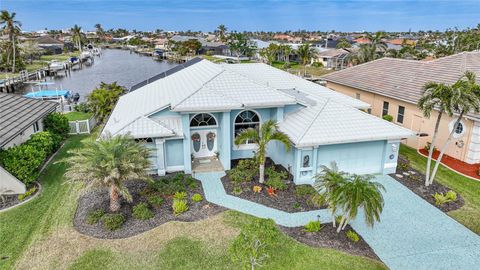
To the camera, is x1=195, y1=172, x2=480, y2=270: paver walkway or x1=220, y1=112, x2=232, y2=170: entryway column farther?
x1=220, y1=112, x2=232, y2=170: entryway column

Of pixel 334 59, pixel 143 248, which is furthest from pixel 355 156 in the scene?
pixel 334 59

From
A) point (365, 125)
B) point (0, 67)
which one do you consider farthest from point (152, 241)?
point (0, 67)

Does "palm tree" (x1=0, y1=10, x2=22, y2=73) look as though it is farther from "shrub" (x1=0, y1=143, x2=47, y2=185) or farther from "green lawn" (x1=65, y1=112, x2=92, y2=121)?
"shrub" (x1=0, y1=143, x2=47, y2=185)

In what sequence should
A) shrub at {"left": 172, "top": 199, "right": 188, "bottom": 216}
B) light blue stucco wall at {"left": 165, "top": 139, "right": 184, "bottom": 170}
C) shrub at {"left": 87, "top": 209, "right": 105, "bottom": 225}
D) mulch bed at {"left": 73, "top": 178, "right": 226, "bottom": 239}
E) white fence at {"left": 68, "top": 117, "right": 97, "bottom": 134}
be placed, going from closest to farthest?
mulch bed at {"left": 73, "top": 178, "right": 226, "bottom": 239}, shrub at {"left": 87, "top": 209, "right": 105, "bottom": 225}, shrub at {"left": 172, "top": 199, "right": 188, "bottom": 216}, light blue stucco wall at {"left": 165, "top": 139, "right": 184, "bottom": 170}, white fence at {"left": 68, "top": 117, "right": 97, "bottom": 134}

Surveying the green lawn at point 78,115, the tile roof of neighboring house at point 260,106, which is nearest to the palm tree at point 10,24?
the green lawn at point 78,115

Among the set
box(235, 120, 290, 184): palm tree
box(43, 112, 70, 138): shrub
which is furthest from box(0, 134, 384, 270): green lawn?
box(43, 112, 70, 138): shrub

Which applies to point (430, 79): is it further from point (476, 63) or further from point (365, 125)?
point (365, 125)

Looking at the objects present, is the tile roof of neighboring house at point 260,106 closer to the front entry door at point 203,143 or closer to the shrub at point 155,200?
the front entry door at point 203,143
